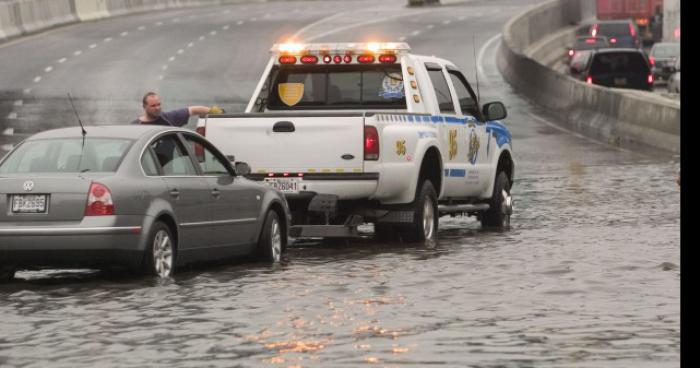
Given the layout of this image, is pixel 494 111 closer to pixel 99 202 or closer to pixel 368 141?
pixel 368 141

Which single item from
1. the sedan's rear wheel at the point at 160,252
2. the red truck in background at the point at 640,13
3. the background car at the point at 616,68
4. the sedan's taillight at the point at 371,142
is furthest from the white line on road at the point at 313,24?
the sedan's rear wheel at the point at 160,252

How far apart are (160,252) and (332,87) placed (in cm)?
481

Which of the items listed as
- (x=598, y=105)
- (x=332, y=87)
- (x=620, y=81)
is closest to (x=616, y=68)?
(x=620, y=81)

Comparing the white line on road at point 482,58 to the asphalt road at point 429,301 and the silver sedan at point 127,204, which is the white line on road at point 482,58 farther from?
the silver sedan at point 127,204

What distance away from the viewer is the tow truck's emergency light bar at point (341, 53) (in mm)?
18625

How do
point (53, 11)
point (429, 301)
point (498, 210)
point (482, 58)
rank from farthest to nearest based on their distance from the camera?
point (53, 11), point (482, 58), point (498, 210), point (429, 301)

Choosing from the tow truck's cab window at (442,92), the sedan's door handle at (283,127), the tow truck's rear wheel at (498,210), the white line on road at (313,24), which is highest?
the white line on road at (313,24)

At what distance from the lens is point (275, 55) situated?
1905 cm

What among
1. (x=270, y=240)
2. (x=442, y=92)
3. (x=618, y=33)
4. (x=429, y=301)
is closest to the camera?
(x=429, y=301)

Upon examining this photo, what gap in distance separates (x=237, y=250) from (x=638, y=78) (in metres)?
36.0

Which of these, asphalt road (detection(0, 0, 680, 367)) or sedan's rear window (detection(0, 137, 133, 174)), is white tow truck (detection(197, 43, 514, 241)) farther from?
sedan's rear window (detection(0, 137, 133, 174))

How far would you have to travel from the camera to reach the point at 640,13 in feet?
306

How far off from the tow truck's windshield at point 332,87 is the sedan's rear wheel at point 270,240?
258cm
